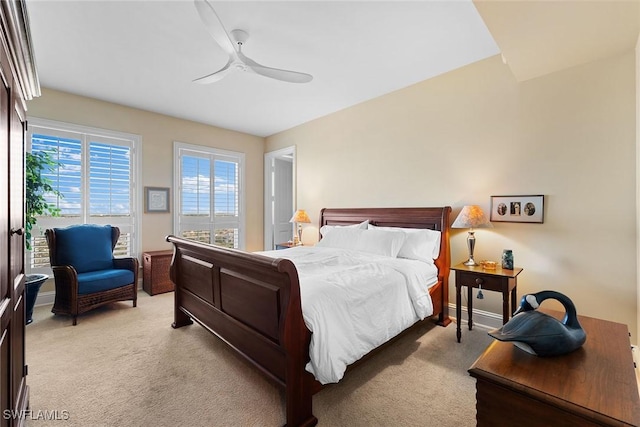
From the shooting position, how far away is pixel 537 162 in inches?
109

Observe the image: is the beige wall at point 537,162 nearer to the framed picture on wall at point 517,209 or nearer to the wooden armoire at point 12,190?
the framed picture on wall at point 517,209

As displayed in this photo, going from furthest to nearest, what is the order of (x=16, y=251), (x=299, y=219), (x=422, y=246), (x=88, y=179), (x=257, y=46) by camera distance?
(x=299, y=219), (x=88, y=179), (x=422, y=246), (x=257, y=46), (x=16, y=251)

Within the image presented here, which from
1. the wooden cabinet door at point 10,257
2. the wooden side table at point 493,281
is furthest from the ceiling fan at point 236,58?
the wooden side table at point 493,281

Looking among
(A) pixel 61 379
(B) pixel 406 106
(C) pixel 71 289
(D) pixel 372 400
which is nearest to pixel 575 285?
(D) pixel 372 400

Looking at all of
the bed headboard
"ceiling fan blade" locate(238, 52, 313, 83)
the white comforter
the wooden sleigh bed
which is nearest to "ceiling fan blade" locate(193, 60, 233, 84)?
"ceiling fan blade" locate(238, 52, 313, 83)

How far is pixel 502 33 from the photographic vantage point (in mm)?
2068

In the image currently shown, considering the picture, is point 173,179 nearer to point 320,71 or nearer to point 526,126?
point 320,71

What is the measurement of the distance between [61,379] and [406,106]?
4.41m

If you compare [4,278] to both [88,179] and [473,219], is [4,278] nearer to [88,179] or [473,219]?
[473,219]

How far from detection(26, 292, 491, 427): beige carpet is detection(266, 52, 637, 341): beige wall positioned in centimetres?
102

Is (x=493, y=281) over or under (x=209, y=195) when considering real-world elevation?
under

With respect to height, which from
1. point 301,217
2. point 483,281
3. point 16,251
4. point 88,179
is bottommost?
point 483,281

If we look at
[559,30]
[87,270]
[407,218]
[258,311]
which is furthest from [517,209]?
[87,270]

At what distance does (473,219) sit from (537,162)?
800 millimetres
